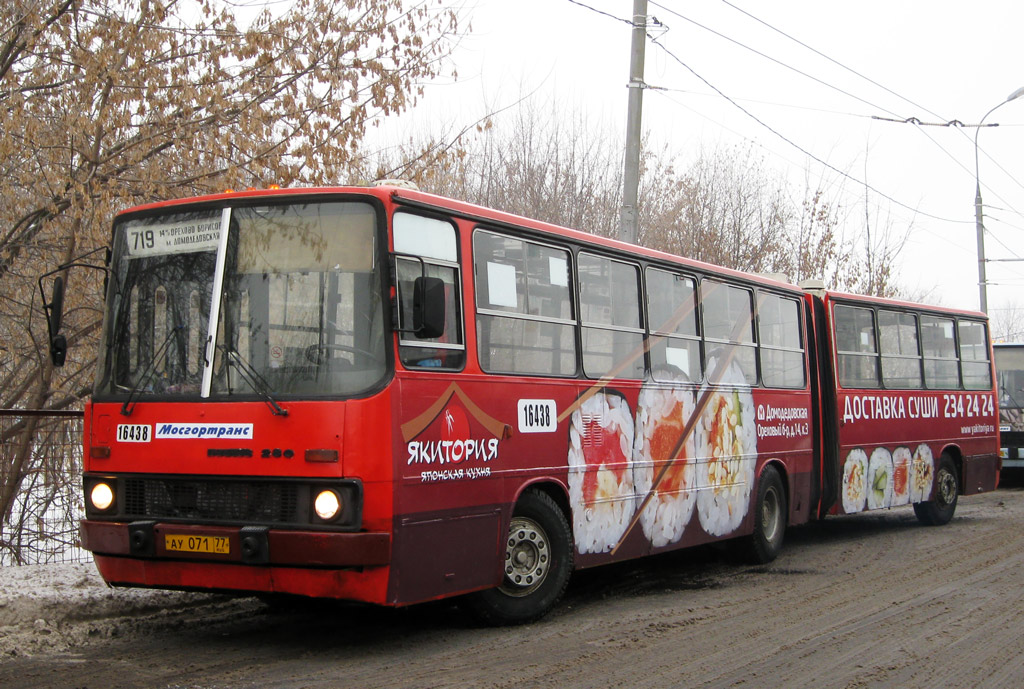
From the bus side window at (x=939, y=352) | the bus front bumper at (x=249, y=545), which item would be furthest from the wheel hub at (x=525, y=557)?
the bus side window at (x=939, y=352)

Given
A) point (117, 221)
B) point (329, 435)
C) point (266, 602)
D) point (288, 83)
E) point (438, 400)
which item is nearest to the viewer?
point (329, 435)

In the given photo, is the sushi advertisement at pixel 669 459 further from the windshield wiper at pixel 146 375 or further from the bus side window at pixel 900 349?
the windshield wiper at pixel 146 375

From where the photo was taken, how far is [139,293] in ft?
24.5

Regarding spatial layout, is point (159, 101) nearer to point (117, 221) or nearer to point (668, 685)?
point (117, 221)

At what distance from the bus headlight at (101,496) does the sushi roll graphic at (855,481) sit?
874 centimetres

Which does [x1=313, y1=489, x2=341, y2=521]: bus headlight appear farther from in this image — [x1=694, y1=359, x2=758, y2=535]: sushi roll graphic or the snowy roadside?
[x1=694, y1=359, x2=758, y2=535]: sushi roll graphic

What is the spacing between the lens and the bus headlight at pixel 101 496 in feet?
23.6

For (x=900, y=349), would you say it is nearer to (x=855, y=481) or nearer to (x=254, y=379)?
(x=855, y=481)

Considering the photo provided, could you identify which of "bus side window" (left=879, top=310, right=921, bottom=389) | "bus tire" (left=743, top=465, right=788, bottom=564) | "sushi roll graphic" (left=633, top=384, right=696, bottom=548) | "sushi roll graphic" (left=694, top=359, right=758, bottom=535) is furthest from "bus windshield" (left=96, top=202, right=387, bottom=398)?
"bus side window" (left=879, top=310, right=921, bottom=389)

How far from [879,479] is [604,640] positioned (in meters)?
7.54

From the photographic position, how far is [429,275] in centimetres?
723

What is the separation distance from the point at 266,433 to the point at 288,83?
609 cm

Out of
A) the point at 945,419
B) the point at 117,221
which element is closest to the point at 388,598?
the point at 117,221

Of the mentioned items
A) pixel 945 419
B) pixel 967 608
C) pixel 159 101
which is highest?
pixel 159 101
